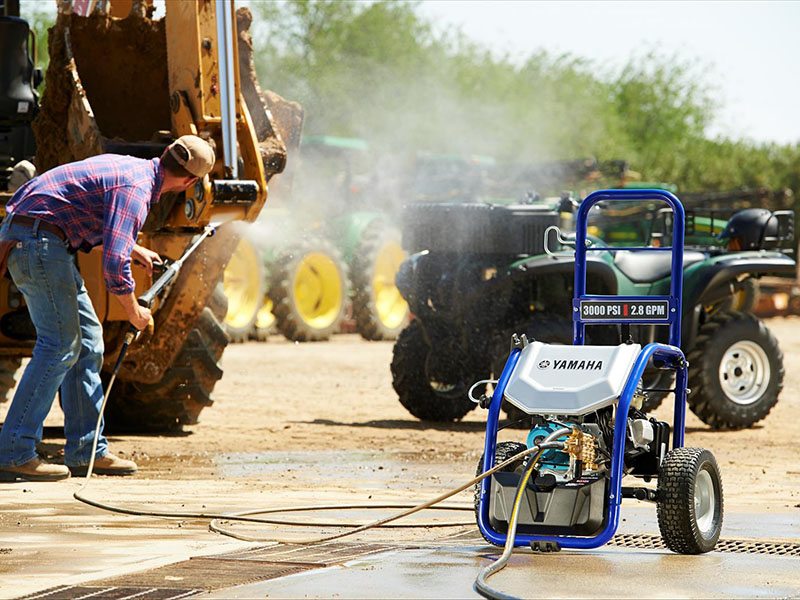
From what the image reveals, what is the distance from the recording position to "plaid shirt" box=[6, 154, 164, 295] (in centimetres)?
793

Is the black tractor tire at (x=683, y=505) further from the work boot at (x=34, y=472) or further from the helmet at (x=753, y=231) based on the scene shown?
the helmet at (x=753, y=231)

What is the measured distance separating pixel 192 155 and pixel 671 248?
2.51 meters

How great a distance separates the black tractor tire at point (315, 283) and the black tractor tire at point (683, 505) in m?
13.6

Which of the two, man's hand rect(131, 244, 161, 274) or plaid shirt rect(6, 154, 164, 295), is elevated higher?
plaid shirt rect(6, 154, 164, 295)

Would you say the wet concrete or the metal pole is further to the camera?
the metal pole

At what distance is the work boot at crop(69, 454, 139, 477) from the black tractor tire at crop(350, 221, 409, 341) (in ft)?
40.9

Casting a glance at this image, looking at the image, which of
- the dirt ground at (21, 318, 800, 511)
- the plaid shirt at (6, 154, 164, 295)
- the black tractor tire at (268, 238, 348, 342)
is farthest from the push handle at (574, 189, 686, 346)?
the black tractor tire at (268, 238, 348, 342)

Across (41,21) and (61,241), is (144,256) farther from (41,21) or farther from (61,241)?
(41,21)

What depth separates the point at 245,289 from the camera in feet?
64.1

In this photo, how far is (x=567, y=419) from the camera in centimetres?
623

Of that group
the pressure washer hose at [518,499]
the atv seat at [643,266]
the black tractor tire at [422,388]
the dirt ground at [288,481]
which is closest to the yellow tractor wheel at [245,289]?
the dirt ground at [288,481]

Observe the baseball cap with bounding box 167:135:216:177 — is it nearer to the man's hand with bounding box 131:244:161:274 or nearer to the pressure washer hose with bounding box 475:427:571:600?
the man's hand with bounding box 131:244:161:274

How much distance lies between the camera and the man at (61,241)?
803cm

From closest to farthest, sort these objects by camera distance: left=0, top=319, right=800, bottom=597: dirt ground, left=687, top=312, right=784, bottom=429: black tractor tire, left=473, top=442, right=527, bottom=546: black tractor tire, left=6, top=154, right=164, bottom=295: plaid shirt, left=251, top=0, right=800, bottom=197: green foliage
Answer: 1. left=0, top=319, right=800, bottom=597: dirt ground
2. left=473, top=442, right=527, bottom=546: black tractor tire
3. left=6, top=154, right=164, bottom=295: plaid shirt
4. left=687, top=312, right=784, bottom=429: black tractor tire
5. left=251, top=0, right=800, bottom=197: green foliage
